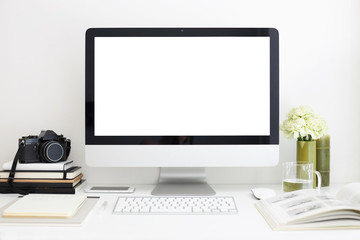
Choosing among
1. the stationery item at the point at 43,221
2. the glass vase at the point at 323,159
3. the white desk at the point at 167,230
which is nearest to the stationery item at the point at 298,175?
the glass vase at the point at 323,159

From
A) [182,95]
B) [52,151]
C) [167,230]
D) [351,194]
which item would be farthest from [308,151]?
[52,151]

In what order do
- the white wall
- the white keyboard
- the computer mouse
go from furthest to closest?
the white wall < the computer mouse < the white keyboard

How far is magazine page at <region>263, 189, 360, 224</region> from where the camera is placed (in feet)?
2.81

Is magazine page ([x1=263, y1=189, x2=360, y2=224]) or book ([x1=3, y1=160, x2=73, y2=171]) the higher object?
book ([x1=3, y1=160, x2=73, y2=171])

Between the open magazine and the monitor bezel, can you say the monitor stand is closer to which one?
the monitor bezel

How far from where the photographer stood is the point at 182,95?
47.9 inches

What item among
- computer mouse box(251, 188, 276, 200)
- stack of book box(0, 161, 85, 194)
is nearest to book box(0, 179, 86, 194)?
stack of book box(0, 161, 85, 194)

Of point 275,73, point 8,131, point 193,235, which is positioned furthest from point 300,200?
point 8,131

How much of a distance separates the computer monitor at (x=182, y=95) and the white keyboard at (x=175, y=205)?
0.56ft

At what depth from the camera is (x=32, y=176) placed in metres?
1.22

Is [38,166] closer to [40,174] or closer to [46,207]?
[40,174]

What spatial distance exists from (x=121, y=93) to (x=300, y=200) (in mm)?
695

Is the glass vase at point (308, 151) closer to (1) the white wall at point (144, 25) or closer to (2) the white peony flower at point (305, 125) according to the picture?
(2) the white peony flower at point (305, 125)

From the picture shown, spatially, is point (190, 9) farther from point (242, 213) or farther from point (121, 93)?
point (242, 213)
